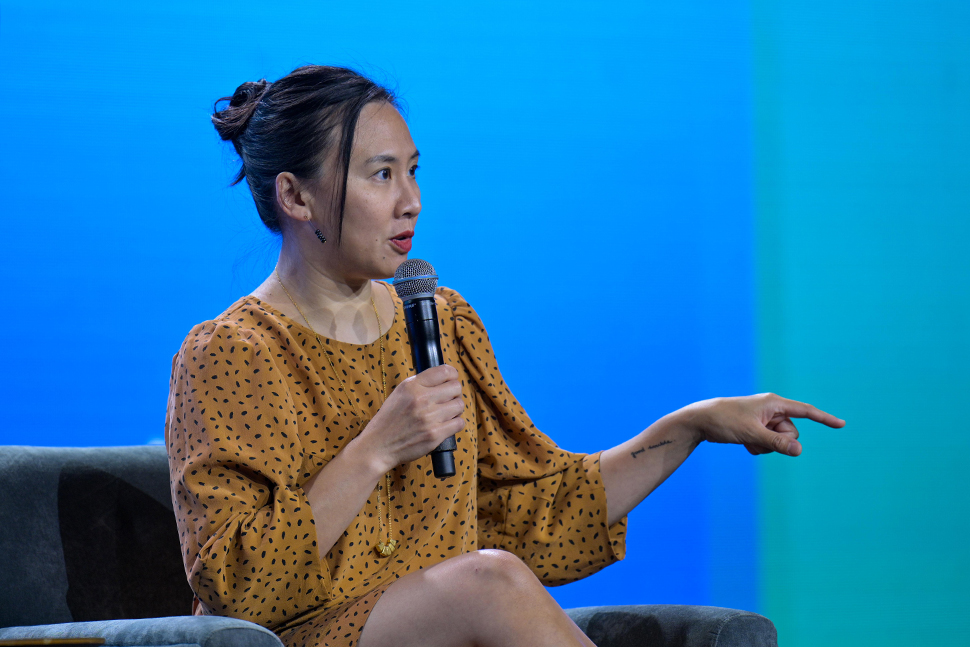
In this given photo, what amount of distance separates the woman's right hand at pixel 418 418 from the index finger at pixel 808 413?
0.53 metres

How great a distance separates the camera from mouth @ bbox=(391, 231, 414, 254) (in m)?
1.33

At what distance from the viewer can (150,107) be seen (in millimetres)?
2072

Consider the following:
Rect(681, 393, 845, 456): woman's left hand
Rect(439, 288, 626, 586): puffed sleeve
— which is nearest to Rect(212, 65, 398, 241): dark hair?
Rect(439, 288, 626, 586): puffed sleeve

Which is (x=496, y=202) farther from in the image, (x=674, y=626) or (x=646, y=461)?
(x=674, y=626)

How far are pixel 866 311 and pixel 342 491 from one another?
5.34 feet

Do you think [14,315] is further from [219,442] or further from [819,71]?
[819,71]

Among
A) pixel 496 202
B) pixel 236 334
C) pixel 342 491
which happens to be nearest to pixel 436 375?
pixel 342 491

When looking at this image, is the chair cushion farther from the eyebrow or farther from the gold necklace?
the eyebrow

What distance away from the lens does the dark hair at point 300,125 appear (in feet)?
4.33

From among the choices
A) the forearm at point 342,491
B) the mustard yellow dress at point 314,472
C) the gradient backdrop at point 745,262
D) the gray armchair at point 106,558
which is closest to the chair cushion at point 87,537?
the gray armchair at point 106,558

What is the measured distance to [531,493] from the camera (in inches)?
59.9

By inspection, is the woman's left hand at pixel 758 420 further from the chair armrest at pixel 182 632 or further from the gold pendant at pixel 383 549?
the chair armrest at pixel 182 632

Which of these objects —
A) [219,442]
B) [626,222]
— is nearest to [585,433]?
[626,222]

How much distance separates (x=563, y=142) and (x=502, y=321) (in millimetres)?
470
